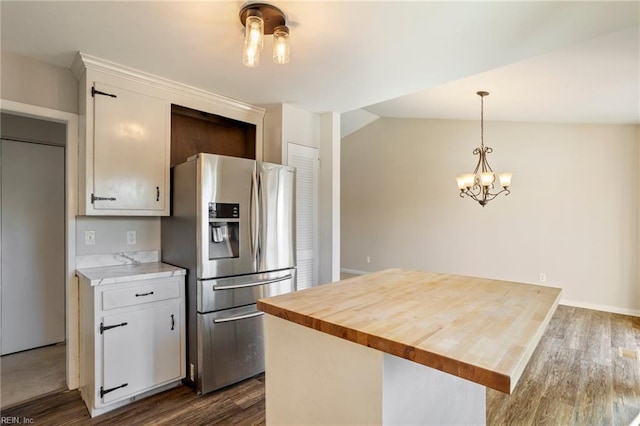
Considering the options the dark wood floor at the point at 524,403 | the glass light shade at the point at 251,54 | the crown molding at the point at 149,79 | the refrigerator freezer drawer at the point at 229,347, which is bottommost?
the dark wood floor at the point at 524,403

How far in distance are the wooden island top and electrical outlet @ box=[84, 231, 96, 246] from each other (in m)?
1.83

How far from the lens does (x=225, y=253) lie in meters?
2.50

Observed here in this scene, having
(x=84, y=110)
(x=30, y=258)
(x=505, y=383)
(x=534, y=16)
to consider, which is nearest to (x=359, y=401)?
(x=505, y=383)

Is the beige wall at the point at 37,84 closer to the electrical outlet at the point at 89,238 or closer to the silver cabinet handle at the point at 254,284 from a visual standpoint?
the electrical outlet at the point at 89,238

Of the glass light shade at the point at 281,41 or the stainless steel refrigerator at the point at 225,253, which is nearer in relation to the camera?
the glass light shade at the point at 281,41

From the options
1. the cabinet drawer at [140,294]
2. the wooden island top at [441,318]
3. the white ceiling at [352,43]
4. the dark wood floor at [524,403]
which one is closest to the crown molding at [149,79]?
the white ceiling at [352,43]

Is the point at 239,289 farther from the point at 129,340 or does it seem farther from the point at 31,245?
the point at 31,245

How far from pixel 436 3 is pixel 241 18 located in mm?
991

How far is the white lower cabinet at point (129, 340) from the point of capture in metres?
2.09

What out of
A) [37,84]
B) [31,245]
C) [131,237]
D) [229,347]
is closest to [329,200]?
[229,347]

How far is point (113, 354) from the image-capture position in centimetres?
213

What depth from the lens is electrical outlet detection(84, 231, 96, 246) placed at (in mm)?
2463

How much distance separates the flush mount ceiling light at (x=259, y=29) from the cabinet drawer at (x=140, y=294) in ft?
5.37

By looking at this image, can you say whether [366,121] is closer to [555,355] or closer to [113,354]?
Result: [555,355]
